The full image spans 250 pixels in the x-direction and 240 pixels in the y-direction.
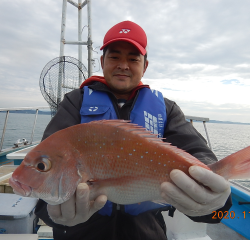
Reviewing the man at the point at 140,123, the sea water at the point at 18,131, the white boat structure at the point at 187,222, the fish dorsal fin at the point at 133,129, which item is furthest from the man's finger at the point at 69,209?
the sea water at the point at 18,131

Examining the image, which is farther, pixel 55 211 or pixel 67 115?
pixel 67 115

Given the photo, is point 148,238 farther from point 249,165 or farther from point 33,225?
point 33,225

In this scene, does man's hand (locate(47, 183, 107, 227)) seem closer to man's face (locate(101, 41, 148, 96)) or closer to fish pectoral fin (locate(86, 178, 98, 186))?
fish pectoral fin (locate(86, 178, 98, 186))

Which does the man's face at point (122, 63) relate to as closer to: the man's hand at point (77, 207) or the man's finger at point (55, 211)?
the man's hand at point (77, 207)

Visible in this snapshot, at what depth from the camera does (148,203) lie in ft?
6.35

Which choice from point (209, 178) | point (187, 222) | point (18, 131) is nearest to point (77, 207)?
point (209, 178)

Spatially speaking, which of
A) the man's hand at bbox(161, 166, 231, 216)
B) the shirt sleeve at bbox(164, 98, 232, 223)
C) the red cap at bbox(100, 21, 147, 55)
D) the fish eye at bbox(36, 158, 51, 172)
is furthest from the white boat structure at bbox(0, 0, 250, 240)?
the red cap at bbox(100, 21, 147, 55)

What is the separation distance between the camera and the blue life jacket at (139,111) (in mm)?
2078

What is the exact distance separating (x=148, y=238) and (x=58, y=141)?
5.03 ft

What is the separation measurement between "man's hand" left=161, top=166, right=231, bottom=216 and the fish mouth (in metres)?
1.03

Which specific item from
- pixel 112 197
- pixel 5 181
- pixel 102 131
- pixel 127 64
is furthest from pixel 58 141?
pixel 5 181

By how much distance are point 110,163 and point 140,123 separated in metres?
0.85

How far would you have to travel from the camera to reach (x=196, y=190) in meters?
1.39

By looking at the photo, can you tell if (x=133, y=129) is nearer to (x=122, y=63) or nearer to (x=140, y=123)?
(x=140, y=123)
